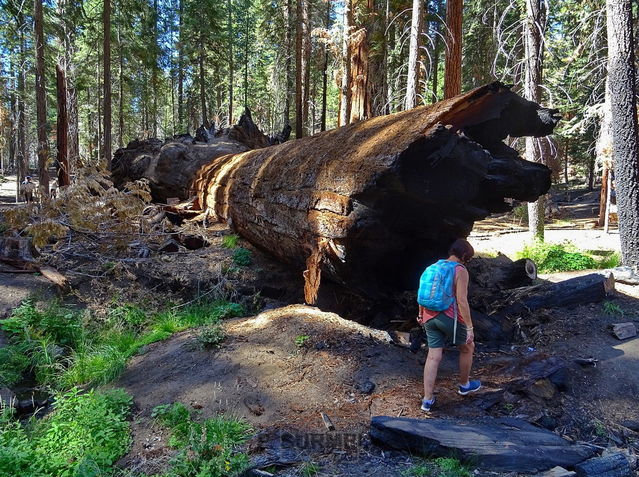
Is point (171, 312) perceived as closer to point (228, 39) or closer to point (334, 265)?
point (334, 265)

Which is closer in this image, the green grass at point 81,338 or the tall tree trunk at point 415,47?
the green grass at point 81,338

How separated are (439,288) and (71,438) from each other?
3.51 m

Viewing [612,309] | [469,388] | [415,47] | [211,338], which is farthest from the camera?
[415,47]

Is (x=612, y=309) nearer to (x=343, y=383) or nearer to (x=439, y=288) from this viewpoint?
(x=439, y=288)

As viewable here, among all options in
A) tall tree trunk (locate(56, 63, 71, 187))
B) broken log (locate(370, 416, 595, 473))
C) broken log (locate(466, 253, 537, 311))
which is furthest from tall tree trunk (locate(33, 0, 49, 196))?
broken log (locate(370, 416, 595, 473))

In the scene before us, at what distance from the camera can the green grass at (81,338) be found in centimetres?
505

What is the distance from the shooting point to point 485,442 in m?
3.26

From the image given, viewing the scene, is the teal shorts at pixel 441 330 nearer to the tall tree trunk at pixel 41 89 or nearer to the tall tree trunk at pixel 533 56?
the tall tree trunk at pixel 533 56

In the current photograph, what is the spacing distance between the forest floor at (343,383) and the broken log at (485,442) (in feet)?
0.45

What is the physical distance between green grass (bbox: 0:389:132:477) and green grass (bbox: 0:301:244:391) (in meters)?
0.69

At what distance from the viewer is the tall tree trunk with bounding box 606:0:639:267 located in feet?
23.8

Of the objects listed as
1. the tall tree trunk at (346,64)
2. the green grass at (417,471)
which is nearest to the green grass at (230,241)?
the green grass at (417,471)

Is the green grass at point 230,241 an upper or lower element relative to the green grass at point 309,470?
upper

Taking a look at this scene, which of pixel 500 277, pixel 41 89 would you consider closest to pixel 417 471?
pixel 500 277
